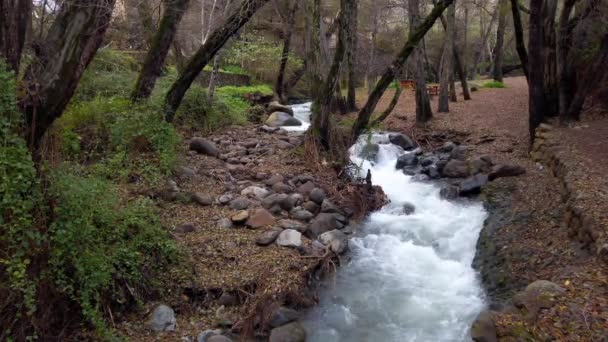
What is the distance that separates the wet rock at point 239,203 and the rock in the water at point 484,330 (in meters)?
3.66

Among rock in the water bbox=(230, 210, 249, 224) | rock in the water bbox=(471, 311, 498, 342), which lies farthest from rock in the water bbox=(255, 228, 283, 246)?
rock in the water bbox=(471, 311, 498, 342)

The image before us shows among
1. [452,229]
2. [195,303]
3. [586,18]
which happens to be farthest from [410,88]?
[195,303]

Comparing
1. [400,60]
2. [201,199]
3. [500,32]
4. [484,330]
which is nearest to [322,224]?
[201,199]

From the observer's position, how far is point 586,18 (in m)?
10.3

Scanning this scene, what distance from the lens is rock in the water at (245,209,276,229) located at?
6.75 metres

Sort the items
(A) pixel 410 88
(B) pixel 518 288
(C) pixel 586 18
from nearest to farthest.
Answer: (B) pixel 518 288, (C) pixel 586 18, (A) pixel 410 88

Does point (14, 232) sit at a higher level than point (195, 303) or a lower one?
higher

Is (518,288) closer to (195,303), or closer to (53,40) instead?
(195,303)

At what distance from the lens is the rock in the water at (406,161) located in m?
11.5

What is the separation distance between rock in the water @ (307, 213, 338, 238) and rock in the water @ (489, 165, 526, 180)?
360 centimetres

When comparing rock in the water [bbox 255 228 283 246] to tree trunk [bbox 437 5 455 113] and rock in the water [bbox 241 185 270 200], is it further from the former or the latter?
tree trunk [bbox 437 5 455 113]

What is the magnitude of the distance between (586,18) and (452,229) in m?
6.01

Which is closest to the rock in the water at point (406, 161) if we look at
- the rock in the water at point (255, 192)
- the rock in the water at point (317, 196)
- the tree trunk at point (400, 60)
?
the tree trunk at point (400, 60)

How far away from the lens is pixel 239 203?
7.28 metres
